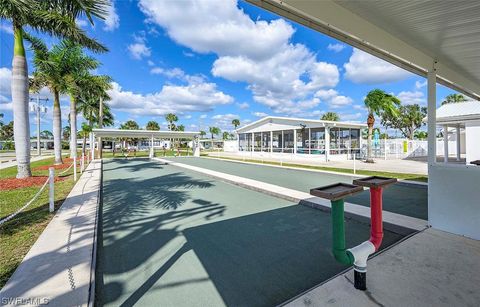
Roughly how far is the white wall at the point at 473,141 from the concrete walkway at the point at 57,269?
66.0 ft

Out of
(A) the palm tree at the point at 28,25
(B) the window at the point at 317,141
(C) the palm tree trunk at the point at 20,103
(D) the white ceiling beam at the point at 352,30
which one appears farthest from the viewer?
(B) the window at the point at 317,141

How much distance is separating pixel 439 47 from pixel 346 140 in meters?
21.7

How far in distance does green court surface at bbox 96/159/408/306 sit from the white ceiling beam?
3.04m

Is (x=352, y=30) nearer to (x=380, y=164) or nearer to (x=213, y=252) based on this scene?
(x=213, y=252)

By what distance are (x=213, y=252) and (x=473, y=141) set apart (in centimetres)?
1911

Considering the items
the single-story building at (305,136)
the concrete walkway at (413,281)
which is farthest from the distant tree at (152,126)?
the concrete walkway at (413,281)

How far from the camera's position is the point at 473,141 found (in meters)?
14.7

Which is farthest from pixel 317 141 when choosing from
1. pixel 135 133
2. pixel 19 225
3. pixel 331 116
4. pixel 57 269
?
pixel 331 116

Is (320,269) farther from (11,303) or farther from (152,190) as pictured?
(152,190)

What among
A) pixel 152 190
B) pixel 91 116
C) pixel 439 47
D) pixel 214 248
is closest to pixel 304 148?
pixel 152 190

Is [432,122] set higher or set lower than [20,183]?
higher

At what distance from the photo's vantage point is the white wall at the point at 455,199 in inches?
138

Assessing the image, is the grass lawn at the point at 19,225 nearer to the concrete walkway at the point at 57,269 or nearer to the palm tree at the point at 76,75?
the concrete walkway at the point at 57,269

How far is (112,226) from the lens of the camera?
14.9ft
